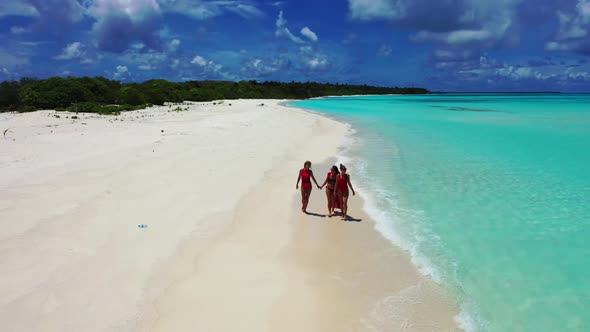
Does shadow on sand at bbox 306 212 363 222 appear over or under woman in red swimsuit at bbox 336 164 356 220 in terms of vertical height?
under

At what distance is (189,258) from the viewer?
626 cm

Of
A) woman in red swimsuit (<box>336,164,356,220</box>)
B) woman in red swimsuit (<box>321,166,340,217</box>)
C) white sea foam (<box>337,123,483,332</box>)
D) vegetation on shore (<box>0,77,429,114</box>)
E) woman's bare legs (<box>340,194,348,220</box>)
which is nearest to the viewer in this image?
white sea foam (<box>337,123,483,332</box>)

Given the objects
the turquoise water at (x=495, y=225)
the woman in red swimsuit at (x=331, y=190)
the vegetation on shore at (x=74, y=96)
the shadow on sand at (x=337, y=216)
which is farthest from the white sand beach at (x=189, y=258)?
the vegetation on shore at (x=74, y=96)

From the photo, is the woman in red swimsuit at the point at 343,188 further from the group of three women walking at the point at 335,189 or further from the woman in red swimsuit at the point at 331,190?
the woman in red swimsuit at the point at 331,190

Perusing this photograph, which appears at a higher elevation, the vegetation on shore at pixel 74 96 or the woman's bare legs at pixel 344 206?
the vegetation on shore at pixel 74 96

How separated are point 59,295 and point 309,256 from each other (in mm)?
3490

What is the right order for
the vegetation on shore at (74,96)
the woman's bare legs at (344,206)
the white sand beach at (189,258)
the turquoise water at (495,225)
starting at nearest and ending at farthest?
the white sand beach at (189,258)
the turquoise water at (495,225)
the woman's bare legs at (344,206)
the vegetation on shore at (74,96)

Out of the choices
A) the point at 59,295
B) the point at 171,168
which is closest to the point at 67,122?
the point at 171,168

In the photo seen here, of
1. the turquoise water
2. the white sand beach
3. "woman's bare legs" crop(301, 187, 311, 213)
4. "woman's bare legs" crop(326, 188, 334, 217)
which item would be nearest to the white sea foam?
the turquoise water

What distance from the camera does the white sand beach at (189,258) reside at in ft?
15.8

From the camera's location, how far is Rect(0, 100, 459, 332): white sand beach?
482 centimetres

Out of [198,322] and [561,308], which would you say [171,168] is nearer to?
[198,322]

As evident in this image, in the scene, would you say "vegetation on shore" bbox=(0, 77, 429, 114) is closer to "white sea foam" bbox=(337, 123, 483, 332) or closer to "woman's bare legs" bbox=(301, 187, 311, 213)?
"white sea foam" bbox=(337, 123, 483, 332)

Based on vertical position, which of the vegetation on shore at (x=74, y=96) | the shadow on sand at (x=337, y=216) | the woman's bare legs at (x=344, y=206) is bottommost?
the shadow on sand at (x=337, y=216)
